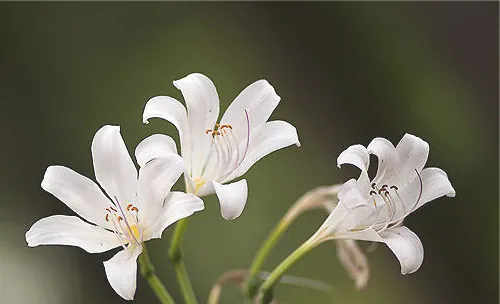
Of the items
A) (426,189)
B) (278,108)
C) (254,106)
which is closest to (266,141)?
(254,106)

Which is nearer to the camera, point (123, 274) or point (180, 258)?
point (123, 274)

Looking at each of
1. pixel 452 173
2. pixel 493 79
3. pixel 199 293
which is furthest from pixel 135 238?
pixel 493 79

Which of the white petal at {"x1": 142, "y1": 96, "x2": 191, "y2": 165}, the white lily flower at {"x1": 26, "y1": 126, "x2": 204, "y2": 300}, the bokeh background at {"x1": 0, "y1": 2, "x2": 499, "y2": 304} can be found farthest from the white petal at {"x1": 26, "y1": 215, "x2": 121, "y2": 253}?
the bokeh background at {"x1": 0, "y1": 2, "x2": 499, "y2": 304}

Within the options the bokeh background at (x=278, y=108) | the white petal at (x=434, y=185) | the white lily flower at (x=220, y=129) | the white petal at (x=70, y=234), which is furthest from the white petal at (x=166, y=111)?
the bokeh background at (x=278, y=108)

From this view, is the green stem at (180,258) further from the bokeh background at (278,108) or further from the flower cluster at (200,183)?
the bokeh background at (278,108)

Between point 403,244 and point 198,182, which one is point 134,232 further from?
point 403,244

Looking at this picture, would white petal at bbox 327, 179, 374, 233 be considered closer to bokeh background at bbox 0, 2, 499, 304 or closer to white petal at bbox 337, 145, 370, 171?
white petal at bbox 337, 145, 370, 171

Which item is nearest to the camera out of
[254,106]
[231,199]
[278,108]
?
[231,199]

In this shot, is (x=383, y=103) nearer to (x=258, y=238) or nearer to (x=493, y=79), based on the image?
(x=493, y=79)
